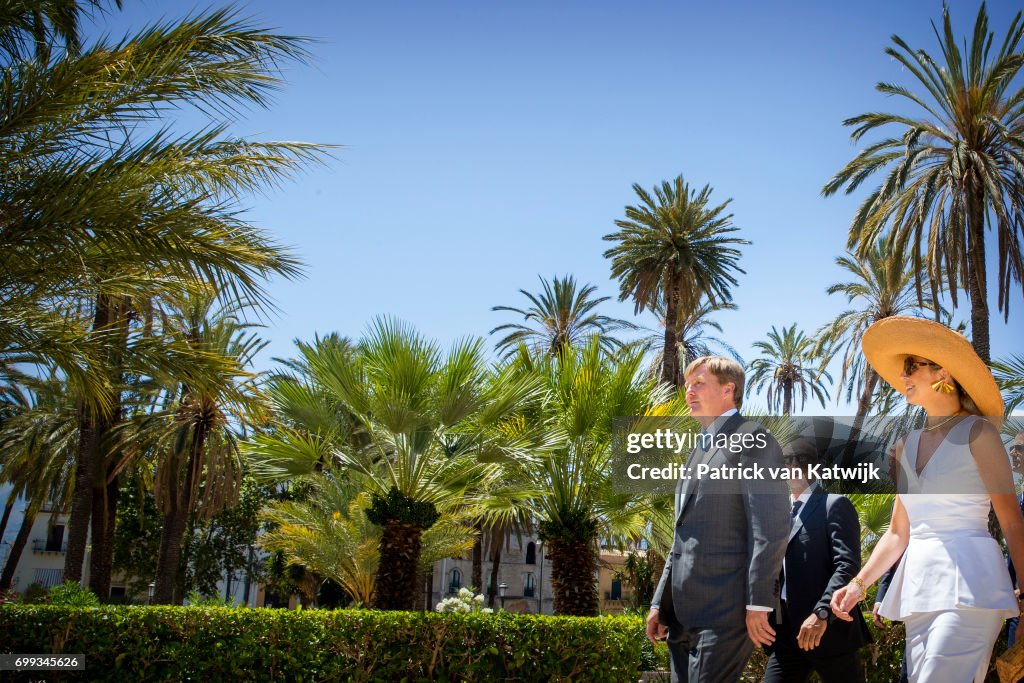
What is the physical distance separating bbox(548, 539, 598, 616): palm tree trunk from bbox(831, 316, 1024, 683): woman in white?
7.59 metres

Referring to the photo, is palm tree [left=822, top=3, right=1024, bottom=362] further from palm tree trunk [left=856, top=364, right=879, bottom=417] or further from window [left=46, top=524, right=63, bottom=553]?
window [left=46, top=524, right=63, bottom=553]

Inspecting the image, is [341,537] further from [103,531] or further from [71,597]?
[71,597]

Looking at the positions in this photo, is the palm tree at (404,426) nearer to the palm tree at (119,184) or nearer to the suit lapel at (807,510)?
the palm tree at (119,184)

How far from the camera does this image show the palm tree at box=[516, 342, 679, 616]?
437 inches

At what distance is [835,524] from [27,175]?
7747 millimetres

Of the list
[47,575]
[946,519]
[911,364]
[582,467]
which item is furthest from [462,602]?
[47,575]

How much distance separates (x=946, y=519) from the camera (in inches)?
140

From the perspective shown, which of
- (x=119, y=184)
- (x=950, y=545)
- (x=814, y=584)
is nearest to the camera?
(x=950, y=545)

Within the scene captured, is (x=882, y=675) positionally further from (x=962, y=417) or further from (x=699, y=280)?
(x=699, y=280)

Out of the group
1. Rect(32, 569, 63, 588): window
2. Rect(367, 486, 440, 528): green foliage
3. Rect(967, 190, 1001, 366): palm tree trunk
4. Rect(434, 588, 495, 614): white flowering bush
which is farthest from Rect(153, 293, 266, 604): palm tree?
Rect(32, 569, 63, 588): window

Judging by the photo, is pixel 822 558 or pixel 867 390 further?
pixel 867 390

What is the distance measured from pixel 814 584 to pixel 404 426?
20.4 feet

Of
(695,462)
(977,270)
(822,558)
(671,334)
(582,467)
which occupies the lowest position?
(822,558)

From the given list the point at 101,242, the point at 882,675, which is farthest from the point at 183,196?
the point at 882,675
